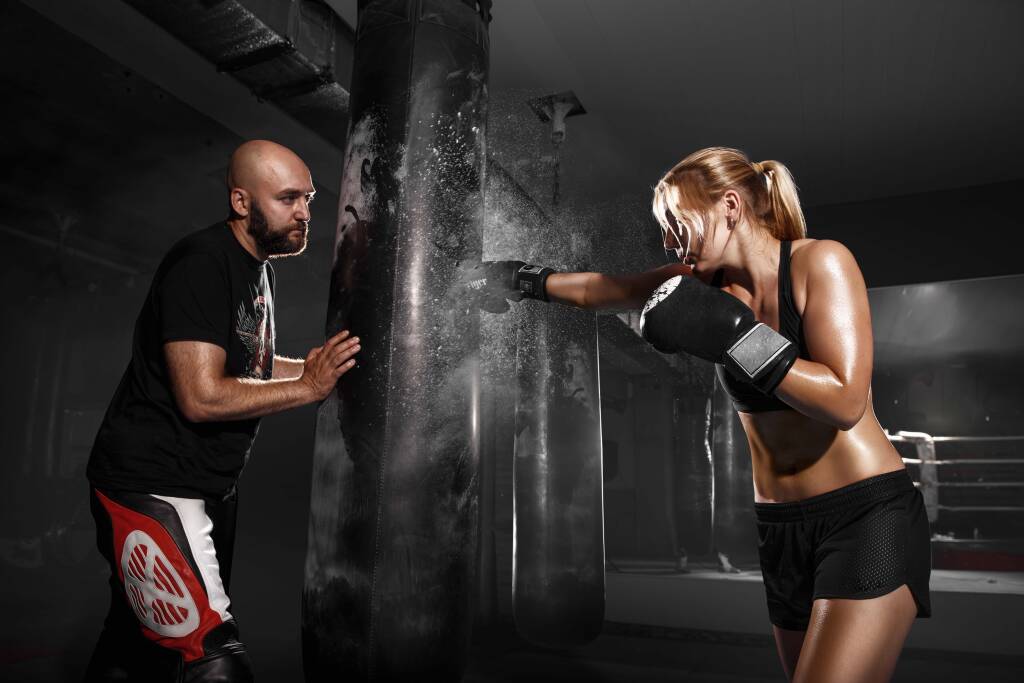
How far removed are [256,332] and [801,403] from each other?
143cm

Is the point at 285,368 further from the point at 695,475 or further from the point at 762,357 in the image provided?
the point at 695,475

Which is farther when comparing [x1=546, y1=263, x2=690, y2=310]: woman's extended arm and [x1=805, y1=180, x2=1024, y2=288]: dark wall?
[x1=805, y1=180, x2=1024, y2=288]: dark wall

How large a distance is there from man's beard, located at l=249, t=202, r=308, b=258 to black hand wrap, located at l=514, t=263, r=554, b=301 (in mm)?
641

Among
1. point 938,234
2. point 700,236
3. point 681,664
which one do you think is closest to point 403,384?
point 700,236

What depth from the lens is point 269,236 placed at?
1899 millimetres

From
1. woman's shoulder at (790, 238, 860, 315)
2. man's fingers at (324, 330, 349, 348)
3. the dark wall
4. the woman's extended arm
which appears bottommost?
man's fingers at (324, 330, 349, 348)

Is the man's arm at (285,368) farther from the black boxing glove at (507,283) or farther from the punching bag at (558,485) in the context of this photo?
the punching bag at (558,485)

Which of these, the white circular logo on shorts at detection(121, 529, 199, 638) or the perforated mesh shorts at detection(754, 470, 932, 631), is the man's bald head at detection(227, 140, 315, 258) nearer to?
the white circular logo on shorts at detection(121, 529, 199, 638)

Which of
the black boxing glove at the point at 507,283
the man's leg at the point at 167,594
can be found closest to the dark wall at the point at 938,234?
the black boxing glove at the point at 507,283

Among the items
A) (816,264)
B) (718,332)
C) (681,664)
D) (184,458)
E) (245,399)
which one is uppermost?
(816,264)

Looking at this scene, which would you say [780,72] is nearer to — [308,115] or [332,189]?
[308,115]

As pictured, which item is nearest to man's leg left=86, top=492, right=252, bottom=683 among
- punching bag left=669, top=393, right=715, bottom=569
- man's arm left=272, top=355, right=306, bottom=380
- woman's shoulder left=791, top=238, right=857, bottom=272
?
man's arm left=272, top=355, right=306, bottom=380

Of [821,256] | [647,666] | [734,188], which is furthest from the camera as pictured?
[647,666]

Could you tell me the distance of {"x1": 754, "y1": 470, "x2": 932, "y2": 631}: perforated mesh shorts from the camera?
137 centimetres
